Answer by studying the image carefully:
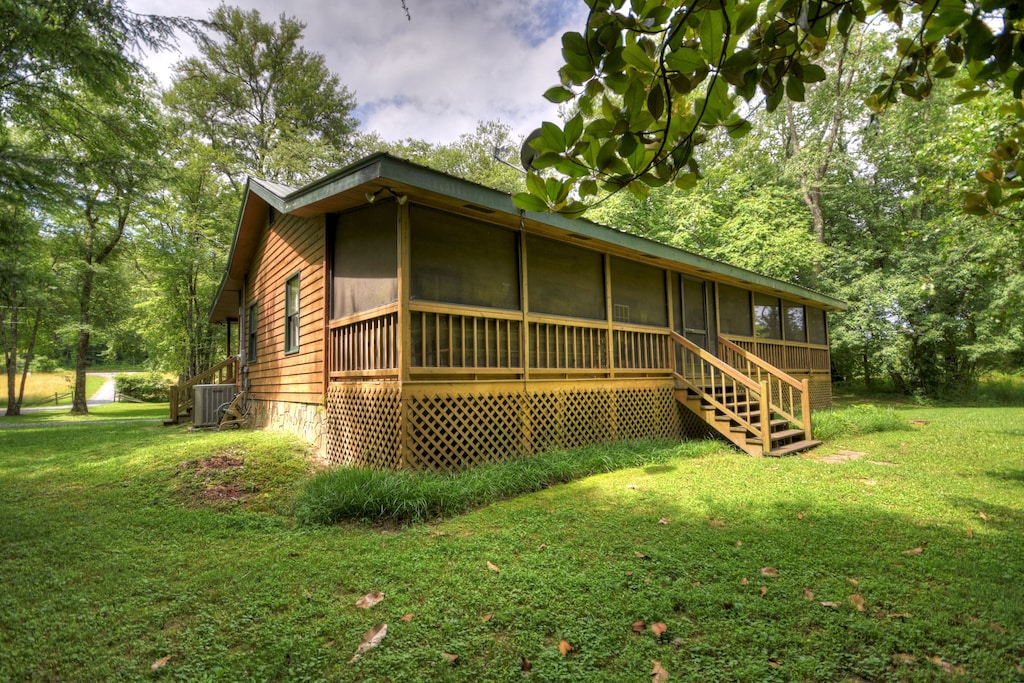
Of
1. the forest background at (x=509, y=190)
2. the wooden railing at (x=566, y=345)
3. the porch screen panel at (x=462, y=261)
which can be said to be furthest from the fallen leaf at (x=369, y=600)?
the forest background at (x=509, y=190)

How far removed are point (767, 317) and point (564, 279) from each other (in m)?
7.78

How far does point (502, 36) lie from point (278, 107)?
23976 mm

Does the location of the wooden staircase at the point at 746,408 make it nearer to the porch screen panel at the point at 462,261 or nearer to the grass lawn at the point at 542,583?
the grass lawn at the point at 542,583

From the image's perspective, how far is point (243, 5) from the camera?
22.5 metres

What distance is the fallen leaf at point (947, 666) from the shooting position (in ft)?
6.97

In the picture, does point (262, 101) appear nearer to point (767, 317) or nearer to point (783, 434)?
point (767, 317)

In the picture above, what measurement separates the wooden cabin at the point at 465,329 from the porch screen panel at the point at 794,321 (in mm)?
3864

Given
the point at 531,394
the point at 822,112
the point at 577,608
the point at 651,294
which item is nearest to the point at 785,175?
the point at 822,112

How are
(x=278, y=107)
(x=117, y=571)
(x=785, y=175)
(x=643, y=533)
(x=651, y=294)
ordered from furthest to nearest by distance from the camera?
(x=278, y=107) < (x=785, y=175) < (x=651, y=294) < (x=643, y=533) < (x=117, y=571)

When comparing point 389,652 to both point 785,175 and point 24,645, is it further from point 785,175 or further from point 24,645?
point 785,175

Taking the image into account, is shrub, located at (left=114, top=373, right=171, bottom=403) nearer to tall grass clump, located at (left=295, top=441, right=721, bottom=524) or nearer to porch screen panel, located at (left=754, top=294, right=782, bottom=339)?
tall grass clump, located at (left=295, top=441, right=721, bottom=524)

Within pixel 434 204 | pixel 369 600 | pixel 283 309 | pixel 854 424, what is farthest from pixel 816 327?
pixel 369 600

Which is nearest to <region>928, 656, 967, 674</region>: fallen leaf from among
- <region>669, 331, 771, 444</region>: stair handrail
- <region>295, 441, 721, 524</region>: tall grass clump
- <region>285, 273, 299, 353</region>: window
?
<region>295, 441, 721, 524</region>: tall grass clump

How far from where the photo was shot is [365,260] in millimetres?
6637
